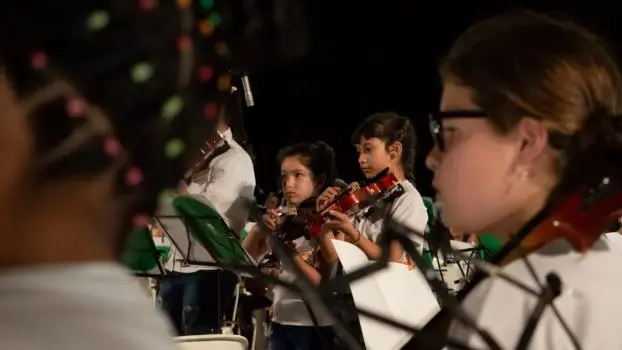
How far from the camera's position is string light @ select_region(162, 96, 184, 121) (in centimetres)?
45

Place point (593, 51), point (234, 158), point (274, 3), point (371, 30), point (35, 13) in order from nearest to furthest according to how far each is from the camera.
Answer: point (35, 13), point (274, 3), point (593, 51), point (234, 158), point (371, 30)

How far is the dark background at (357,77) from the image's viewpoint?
5.67 metres

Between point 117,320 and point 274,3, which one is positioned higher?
point 274,3

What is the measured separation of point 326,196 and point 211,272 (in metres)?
0.58

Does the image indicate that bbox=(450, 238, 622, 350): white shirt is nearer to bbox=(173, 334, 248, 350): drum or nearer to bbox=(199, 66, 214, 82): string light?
bbox=(199, 66, 214, 82): string light

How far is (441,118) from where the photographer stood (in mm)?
1107

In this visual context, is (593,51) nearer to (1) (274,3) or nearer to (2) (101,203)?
(1) (274,3)

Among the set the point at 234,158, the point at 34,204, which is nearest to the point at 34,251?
the point at 34,204

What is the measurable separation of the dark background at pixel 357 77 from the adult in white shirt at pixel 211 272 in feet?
7.41

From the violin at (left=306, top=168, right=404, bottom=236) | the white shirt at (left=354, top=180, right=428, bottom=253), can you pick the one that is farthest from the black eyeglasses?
the violin at (left=306, top=168, right=404, bottom=236)

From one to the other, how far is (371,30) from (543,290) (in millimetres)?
5148

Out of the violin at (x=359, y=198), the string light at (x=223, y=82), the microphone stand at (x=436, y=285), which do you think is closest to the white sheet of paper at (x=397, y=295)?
the microphone stand at (x=436, y=285)

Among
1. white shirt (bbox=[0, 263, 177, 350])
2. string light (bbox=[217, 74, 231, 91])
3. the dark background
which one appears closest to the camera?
white shirt (bbox=[0, 263, 177, 350])

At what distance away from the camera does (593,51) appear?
3.44 feet
